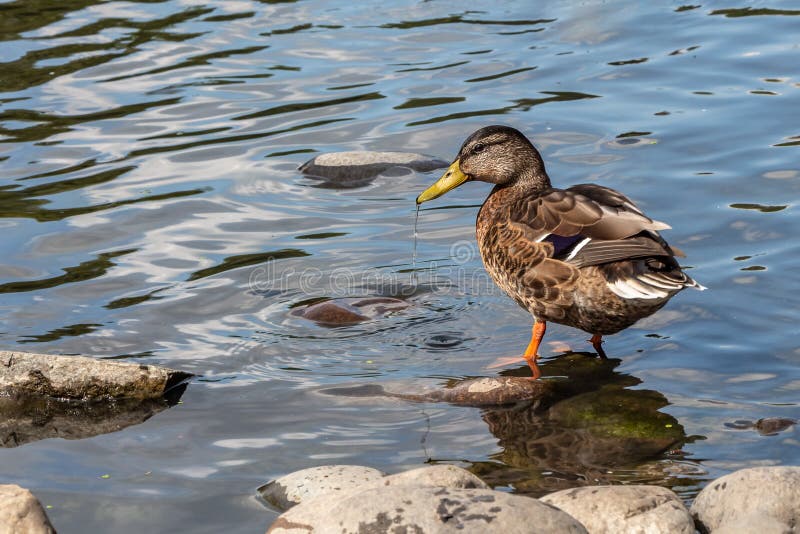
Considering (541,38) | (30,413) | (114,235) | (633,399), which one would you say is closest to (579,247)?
(633,399)

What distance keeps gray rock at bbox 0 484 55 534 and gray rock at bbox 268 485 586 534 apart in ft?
3.30

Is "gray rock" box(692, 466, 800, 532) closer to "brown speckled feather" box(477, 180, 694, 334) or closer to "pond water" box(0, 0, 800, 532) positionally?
"pond water" box(0, 0, 800, 532)

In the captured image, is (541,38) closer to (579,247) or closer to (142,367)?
(579,247)

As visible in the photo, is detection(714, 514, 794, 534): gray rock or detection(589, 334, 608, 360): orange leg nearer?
detection(714, 514, 794, 534): gray rock

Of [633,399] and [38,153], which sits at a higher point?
[38,153]

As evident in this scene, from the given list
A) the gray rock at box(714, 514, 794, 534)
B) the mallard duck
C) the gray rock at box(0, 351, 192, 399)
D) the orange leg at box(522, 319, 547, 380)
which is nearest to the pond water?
the orange leg at box(522, 319, 547, 380)

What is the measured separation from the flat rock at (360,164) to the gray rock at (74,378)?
13.0ft

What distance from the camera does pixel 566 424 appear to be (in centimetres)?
601

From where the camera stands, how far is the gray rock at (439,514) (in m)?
4.23

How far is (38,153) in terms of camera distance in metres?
10.6

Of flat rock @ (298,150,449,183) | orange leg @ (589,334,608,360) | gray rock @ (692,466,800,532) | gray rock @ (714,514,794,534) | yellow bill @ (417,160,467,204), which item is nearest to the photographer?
gray rock @ (714,514,794,534)

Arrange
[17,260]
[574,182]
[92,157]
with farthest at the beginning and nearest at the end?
[92,157] < [574,182] < [17,260]

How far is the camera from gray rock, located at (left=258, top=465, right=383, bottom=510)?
4.97 metres

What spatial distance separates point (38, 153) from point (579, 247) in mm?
6037
